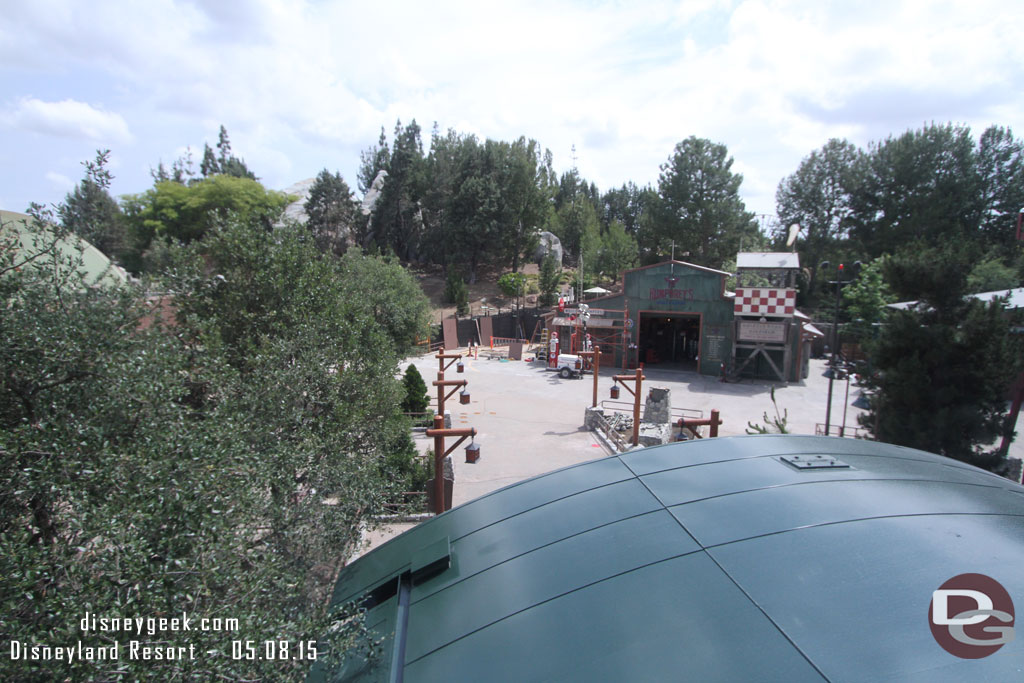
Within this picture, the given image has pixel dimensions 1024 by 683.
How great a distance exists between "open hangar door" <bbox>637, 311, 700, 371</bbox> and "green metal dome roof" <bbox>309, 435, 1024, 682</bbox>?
25.5 m

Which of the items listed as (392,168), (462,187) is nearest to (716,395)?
(462,187)

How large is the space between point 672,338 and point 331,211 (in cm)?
3342

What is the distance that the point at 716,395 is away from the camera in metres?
22.4

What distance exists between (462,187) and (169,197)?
24477 mm

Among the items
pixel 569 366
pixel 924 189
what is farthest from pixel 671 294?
pixel 924 189

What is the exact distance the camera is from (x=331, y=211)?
4959cm

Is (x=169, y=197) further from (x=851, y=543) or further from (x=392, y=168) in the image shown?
(x=851, y=543)

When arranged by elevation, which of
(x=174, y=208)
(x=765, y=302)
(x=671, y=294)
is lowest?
(x=765, y=302)

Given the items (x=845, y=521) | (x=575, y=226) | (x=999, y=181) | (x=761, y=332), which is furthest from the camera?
(x=575, y=226)

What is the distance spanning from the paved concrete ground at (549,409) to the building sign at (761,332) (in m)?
2.04

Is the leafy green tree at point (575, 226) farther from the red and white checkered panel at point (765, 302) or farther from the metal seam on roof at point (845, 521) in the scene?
the metal seam on roof at point (845, 521)

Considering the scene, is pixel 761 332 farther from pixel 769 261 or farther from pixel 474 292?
pixel 474 292

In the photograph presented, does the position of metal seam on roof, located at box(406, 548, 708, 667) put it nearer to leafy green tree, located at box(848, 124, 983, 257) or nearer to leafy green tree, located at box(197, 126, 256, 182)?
leafy green tree, located at box(848, 124, 983, 257)

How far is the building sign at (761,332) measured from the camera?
79.8 feet
